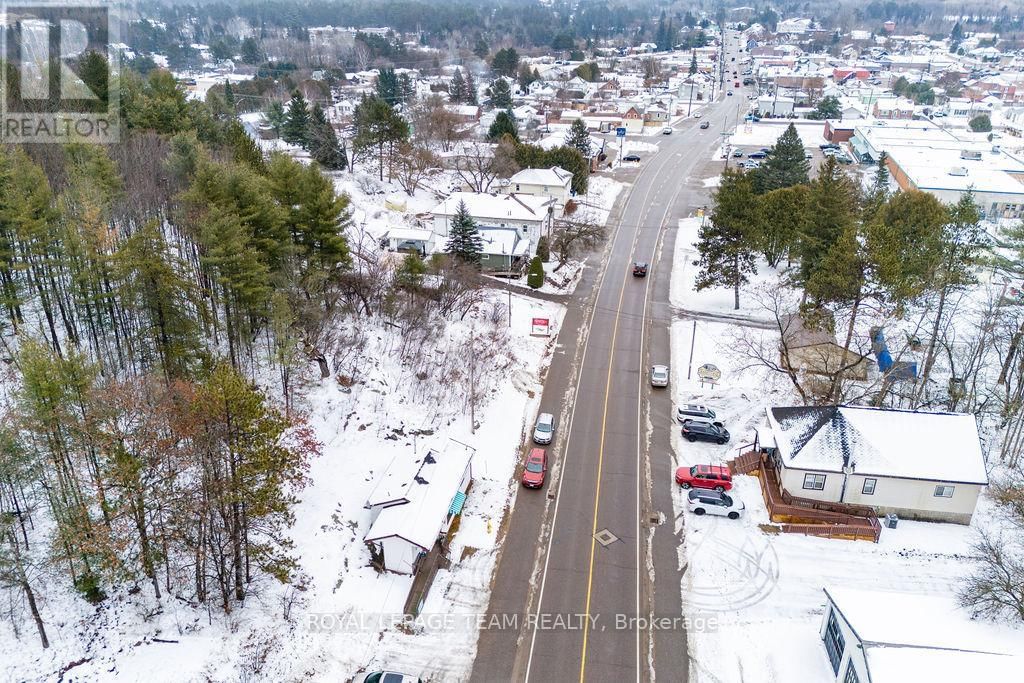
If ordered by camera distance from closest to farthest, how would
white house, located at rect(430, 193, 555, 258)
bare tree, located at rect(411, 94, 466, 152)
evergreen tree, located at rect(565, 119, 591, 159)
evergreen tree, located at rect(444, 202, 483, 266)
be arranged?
evergreen tree, located at rect(444, 202, 483, 266) → white house, located at rect(430, 193, 555, 258) → bare tree, located at rect(411, 94, 466, 152) → evergreen tree, located at rect(565, 119, 591, 159)

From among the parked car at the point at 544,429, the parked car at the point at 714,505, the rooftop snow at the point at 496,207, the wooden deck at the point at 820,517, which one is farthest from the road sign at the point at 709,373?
the rooftop snow at the point at 496,207

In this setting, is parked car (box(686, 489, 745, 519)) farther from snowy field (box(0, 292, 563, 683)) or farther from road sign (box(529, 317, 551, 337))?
road sign (box(529, 317, 551, 337))

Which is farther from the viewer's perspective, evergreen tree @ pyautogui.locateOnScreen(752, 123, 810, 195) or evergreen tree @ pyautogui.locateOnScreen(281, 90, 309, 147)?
evergreen tree @ pyautogui.locateOnScreen(281, 90, 309, 147)

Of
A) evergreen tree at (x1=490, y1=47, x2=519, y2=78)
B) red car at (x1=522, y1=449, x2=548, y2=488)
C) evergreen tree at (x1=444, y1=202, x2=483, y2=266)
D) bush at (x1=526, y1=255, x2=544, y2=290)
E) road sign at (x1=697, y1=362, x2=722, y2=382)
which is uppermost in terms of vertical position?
evergreen tree at (x1=490, y1=47, x2=519, y2=78)

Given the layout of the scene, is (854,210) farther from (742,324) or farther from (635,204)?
(635,204)

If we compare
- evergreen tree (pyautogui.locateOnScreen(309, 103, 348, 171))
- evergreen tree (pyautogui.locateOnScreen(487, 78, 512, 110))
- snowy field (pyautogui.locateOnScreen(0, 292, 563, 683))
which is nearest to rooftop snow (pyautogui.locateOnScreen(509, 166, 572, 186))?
evergreen tree (pyautogui.locateOnScreen(309, 103, 348, 171))

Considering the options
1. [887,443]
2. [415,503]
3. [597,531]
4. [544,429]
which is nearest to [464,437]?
[544,429]
